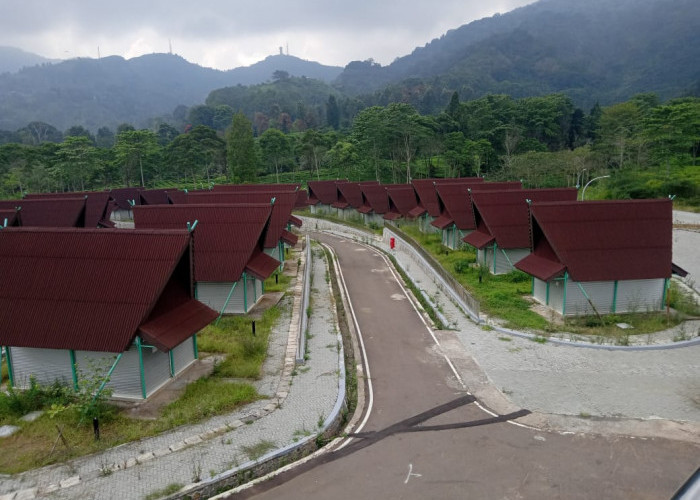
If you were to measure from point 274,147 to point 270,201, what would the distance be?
56.0m

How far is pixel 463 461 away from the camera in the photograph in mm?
11383

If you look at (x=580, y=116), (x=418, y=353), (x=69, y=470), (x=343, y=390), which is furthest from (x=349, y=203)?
(x=580, y=116)

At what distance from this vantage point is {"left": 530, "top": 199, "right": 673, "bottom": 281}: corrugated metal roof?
21.8 m

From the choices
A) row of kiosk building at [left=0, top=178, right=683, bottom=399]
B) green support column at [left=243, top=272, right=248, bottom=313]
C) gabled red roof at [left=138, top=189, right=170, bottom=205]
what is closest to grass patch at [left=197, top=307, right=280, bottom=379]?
green support column at [left=243, top=272, right=248, bottom=313]

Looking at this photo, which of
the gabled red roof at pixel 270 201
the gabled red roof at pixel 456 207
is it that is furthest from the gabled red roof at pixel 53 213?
the gabled red roof at pixel 456 207

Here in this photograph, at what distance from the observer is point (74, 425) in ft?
43.3

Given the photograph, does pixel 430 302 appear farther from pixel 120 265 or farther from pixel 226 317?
pixel 120 265

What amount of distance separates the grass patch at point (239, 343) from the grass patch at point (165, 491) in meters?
5.72

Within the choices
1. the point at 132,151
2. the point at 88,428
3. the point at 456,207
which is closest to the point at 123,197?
the point at 132,151

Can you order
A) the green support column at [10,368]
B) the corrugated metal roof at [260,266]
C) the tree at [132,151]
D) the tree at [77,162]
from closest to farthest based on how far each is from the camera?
the green support column at [10,368], the corrugated metal roof at [260,266], the tree at [77,162], the tree at [132,151]

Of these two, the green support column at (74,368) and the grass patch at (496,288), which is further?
the grass patch at (496,288)

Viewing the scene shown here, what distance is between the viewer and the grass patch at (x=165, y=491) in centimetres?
997

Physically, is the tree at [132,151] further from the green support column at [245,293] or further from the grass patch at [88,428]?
the grass patch at [88,428]

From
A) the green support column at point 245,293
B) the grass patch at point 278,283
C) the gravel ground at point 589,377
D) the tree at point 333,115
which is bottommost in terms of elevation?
the gravel ground at point 589,377
